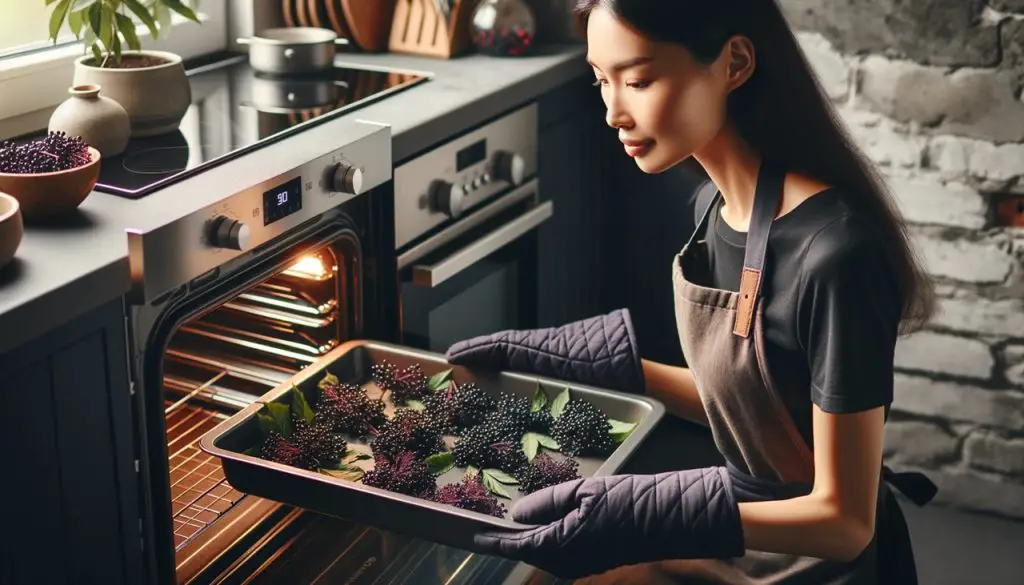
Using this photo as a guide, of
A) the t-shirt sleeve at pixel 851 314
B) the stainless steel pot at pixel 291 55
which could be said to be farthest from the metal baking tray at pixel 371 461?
the stainless steel pot at pixel 291 55

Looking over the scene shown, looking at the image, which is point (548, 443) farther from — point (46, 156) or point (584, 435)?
point (46, 156)

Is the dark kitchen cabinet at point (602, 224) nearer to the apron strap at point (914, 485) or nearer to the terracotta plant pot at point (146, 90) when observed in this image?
the terracotta plant pot at point (146, 90)

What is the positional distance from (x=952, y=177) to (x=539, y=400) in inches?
50.2

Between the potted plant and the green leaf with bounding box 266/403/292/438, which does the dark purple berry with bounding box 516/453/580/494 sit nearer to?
the green leaf with bounding box 266/403/292/438

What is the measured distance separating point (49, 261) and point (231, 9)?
124 cm

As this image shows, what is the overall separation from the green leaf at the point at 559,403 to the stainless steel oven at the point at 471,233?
0.43 metres

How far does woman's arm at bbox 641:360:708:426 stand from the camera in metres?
1.86

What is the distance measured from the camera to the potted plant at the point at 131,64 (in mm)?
1908

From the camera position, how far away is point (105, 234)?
1585mm

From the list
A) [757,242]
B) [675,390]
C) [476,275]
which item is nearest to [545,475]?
[675,390]

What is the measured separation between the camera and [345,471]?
66.9 inches

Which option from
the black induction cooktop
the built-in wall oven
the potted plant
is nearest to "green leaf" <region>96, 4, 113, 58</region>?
the potted plant

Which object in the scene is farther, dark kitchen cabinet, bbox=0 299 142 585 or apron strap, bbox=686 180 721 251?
apron strap, bbox=686 180 721 251

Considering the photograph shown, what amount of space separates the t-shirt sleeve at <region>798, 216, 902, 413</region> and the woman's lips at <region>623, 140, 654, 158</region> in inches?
8.9
